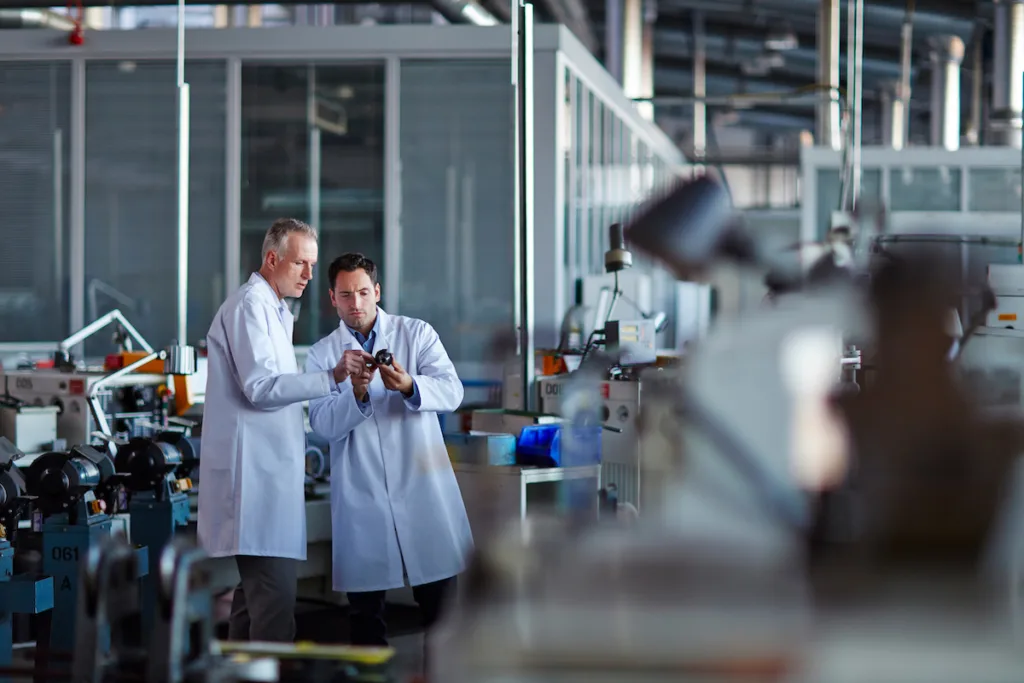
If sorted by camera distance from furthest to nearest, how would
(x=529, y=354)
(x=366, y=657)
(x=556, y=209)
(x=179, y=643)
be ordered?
(x=556, y=209) < (x=529, y=354) < (x=366, y=657) < (x=179, y=643)

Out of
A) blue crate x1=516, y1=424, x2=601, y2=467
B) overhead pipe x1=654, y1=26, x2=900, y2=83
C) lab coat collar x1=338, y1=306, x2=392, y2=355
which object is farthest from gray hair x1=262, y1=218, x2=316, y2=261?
overhead pipe x1=654, y1=26, x2=900, y2=83

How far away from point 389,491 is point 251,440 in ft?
1.40

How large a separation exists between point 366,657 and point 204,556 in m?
0.25

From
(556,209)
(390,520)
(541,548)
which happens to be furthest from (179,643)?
(556,209)

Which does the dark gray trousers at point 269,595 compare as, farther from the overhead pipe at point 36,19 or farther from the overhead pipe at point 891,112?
the overhead pipe at point 891,112

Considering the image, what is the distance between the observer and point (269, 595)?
2996mm

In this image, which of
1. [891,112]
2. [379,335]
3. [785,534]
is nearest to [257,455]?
[379,335]

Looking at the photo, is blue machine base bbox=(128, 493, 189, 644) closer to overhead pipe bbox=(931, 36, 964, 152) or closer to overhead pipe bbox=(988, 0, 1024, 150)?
overhead pipe bbox=(988, 0, 1024, 150)

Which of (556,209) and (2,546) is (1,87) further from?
(2,546)

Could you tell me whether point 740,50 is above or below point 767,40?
above

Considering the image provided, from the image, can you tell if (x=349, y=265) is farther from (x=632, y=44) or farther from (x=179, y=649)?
(x=632, y=44)

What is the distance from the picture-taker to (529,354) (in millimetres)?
4418

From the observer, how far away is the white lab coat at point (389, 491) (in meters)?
3.27

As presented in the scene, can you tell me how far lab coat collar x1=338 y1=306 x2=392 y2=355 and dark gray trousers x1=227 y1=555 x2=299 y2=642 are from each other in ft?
2.16
